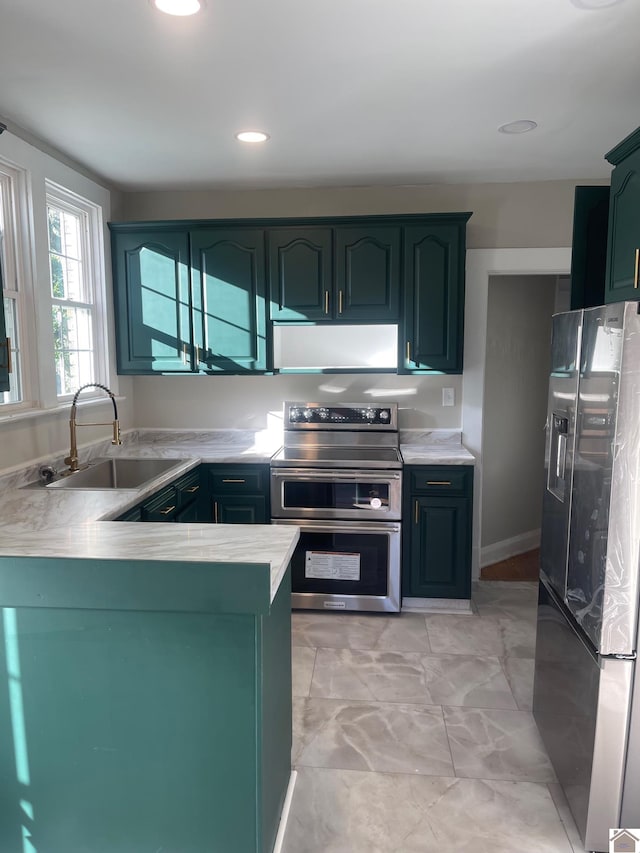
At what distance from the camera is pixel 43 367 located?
2.89m

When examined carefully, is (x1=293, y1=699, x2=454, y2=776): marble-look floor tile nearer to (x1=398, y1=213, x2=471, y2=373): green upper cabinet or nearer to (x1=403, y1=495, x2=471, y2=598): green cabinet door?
(x1=403, y1=495, x2=471, y2=598): green cabinet door

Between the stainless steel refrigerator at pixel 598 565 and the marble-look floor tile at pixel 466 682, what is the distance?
0.50 metres

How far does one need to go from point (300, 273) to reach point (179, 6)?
5.91 feet

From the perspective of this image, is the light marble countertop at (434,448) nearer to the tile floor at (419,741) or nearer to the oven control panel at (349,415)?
the oven control panel at (349,415)

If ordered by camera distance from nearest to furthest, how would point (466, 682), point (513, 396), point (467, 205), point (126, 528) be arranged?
point (126, 528), point (466, 682), point (467, 205), point (513, 396)

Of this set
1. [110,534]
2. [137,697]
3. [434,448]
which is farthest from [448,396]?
[137,697]

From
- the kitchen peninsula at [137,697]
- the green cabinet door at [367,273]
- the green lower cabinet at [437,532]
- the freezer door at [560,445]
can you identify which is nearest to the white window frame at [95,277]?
the green cabinet door at [367,273]

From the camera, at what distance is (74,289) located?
11.1 feet

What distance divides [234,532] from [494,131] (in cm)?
227

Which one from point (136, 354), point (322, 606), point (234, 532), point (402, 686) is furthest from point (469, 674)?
point (136, 354)

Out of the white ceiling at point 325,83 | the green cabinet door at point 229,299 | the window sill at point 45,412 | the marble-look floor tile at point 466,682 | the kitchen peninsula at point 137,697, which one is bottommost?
the marble-look floor tile at point 466,682

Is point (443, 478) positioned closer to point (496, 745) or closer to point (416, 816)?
point (496, 745)

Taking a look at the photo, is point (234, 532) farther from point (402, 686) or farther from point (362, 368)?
point (362, 368)

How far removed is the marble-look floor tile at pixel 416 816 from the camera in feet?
5.97
